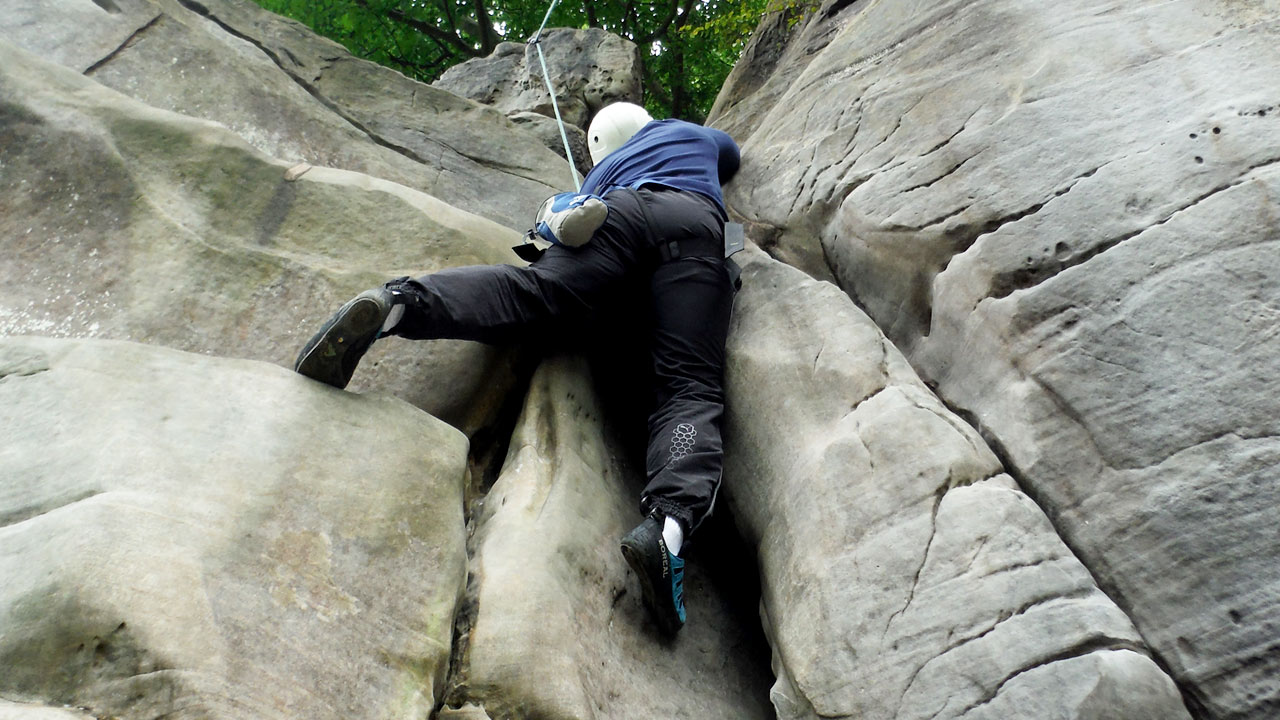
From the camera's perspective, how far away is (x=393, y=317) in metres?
3.34

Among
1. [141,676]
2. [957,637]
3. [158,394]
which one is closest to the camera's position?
[141,676]

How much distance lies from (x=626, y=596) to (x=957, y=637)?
3.88 feet

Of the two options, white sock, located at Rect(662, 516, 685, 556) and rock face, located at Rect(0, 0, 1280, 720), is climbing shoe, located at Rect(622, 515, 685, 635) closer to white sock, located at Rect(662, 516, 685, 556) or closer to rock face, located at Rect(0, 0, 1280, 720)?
white sock, located at Rect(662, 516, 685, 556)

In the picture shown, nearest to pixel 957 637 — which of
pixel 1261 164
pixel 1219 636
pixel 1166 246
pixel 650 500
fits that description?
pixel 1219 636

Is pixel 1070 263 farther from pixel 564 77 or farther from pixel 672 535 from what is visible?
pixel 564 77

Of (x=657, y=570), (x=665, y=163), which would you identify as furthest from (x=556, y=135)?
(x=657, y=570)

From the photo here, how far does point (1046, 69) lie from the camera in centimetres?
376

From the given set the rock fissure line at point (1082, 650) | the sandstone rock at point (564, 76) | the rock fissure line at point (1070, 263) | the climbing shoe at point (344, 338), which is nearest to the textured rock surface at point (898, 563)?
the rock fissure line at point (1082, 650)

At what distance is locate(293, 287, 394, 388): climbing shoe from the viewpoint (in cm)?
313

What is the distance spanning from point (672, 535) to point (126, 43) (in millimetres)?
4128

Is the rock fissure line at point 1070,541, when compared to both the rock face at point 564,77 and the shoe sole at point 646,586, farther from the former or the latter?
the rock face at point 564,77

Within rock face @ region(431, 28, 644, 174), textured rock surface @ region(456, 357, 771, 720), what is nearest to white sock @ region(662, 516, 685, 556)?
textured rock surface @ region(456, 357, 771, 720)

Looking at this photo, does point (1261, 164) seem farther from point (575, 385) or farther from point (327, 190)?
point (327, 190)

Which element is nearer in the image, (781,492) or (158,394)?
(158,394)
